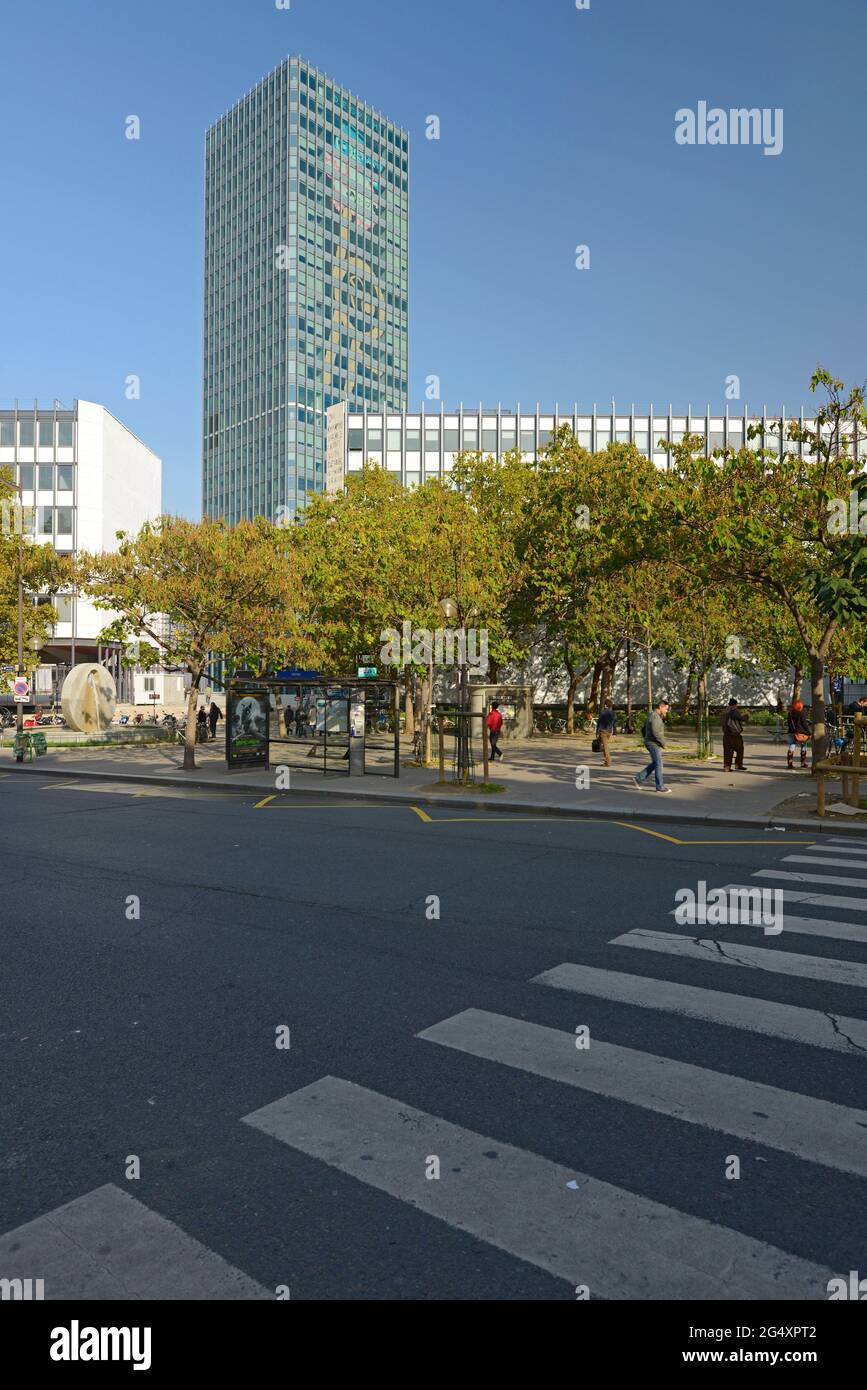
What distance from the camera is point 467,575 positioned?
76.8 ft

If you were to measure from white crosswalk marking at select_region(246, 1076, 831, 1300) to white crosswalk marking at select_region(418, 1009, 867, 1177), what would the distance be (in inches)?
31.5

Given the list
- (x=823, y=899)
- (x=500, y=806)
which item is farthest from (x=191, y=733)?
(x=823, y=899)

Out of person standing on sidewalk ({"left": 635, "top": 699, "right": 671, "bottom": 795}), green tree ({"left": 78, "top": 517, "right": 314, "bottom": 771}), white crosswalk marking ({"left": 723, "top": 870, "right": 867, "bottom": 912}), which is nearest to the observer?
white crosswalk marking ({"left": 723, "top": 870, "right": 867, "bottom": 912})

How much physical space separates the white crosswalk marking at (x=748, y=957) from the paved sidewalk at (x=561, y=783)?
23.5 feet

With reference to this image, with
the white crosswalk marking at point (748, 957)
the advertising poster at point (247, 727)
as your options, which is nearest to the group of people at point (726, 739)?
the advertising poster at point (247, 727)

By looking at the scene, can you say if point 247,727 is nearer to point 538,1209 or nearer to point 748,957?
point 748,957

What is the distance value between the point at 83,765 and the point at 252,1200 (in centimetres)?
2468

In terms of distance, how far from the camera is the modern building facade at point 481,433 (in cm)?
8556

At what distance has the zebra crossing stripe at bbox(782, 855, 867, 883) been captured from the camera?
1054 centimetres

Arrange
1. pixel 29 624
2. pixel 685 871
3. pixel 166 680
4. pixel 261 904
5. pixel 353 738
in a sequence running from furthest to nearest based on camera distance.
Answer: pixel 166 680
pixel 29 624
pixel 353 738
pixel 685 871
pixel 261 904

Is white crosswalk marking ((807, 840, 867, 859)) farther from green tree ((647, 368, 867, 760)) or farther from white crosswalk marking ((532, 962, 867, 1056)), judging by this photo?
white crosswalk marking ((532, 962, 867, 1056))

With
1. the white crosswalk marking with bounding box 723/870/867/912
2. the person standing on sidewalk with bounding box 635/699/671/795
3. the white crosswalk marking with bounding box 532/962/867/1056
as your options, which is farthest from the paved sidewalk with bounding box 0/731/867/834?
the white crosswalk marking with bounding box 532/962/867/1056

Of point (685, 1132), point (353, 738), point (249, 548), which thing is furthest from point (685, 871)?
point (249, 548)

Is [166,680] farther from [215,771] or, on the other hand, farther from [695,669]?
[215,771]
